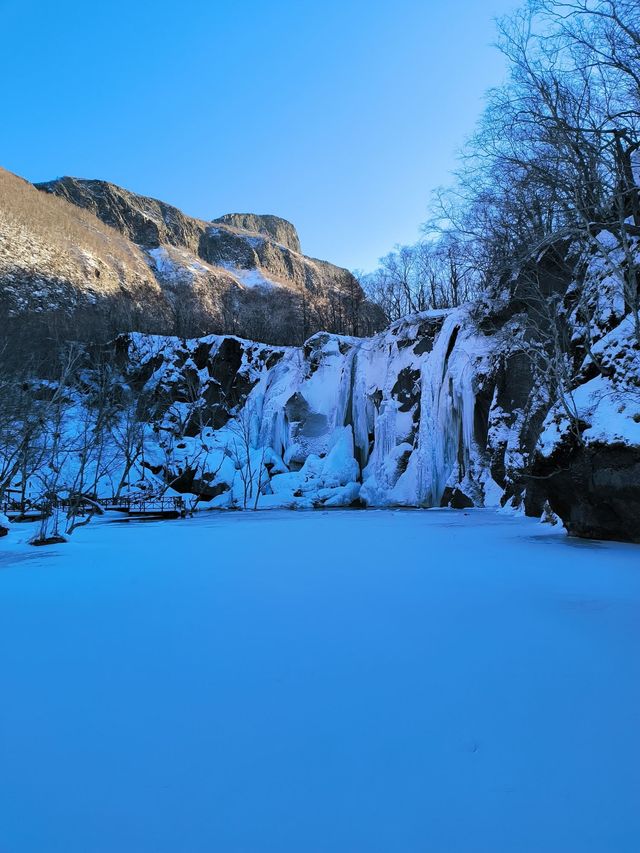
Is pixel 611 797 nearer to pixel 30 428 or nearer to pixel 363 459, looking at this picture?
pixel 30 428

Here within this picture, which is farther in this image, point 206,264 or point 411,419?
point 206,264

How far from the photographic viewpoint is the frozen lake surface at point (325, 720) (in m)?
1.21

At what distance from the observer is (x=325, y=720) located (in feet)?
5.65

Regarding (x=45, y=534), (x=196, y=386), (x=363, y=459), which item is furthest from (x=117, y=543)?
(x=196, y=386)

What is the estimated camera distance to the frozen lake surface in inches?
47.5

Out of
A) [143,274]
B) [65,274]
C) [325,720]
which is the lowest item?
[325,720]

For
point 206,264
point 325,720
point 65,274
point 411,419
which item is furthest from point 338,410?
point 206,264

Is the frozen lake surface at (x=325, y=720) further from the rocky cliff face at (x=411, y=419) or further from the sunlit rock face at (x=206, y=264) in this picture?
the sunlit rock face at (x=206, y=264)

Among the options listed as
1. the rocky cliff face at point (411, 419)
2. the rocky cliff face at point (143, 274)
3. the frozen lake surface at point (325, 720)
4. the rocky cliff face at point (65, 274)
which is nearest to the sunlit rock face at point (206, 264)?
the rocky cliff face at point (143, 274)

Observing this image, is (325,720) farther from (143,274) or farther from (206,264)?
(206,264)

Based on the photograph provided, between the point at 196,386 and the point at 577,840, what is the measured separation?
28.6m

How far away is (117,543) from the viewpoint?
8.05 metres

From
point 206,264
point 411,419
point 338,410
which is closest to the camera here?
point 411,419

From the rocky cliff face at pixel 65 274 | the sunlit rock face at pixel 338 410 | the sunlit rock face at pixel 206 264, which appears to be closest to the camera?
the sunlit rock face at pixel 338 410
